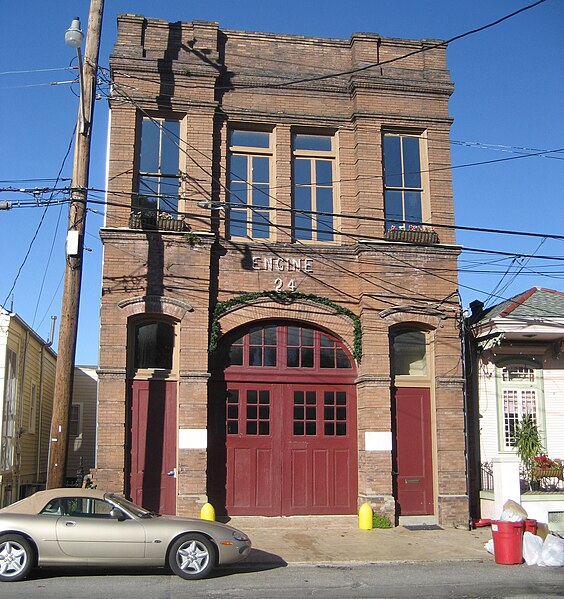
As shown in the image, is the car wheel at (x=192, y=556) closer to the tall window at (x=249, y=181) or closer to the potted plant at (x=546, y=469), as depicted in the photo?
the tall window at (x=249, y=181)

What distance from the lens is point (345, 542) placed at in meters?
14.4

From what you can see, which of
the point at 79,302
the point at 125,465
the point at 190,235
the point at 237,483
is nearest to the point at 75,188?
the point at 79,302

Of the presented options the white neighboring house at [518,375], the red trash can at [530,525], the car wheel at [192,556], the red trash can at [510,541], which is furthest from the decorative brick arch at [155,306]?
the red trash can at [530,525]

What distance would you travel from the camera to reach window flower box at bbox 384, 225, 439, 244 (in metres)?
17.5

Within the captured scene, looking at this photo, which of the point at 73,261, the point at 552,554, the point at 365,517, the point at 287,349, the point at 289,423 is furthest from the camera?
the point at 287,349

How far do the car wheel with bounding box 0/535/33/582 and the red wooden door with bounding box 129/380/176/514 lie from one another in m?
5.09

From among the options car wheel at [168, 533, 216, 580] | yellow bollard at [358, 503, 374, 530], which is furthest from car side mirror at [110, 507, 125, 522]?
yellow bollard at [358, 503, 374, 530]

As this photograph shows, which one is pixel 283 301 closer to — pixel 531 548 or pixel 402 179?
pixel 402 179

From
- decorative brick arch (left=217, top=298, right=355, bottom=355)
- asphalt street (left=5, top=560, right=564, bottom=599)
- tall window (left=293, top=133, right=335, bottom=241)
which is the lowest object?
asphalt street (left=5, top=560, right=564, bottom=599)

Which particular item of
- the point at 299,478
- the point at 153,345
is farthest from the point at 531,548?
the point at 153,345

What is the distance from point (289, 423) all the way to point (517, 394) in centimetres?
560

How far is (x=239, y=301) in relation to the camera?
55.5ft

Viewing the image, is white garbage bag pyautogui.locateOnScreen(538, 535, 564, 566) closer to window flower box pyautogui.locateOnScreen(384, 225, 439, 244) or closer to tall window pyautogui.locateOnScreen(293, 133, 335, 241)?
window flower box pyautogui.locateOnScreen(384, 225, 439, 244)

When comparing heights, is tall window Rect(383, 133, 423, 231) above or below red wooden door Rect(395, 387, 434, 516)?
above
